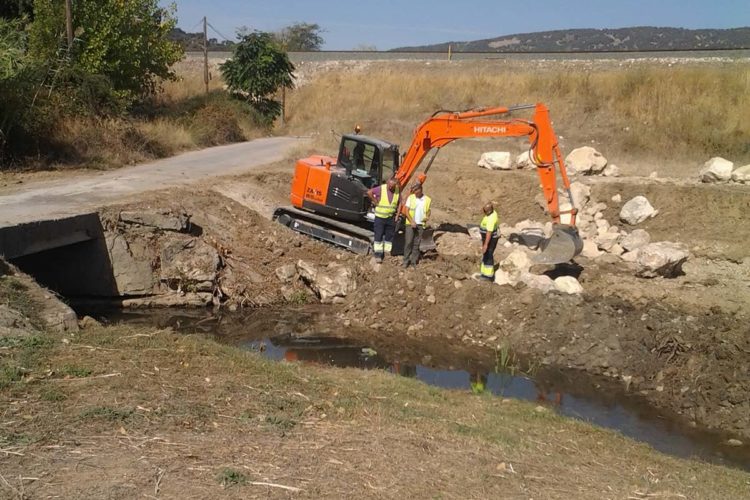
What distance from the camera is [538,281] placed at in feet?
45.0

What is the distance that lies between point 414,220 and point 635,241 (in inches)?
237

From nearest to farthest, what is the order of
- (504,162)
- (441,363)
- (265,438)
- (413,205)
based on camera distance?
(265,438) → (441,363) → (413,205) → (504,162)

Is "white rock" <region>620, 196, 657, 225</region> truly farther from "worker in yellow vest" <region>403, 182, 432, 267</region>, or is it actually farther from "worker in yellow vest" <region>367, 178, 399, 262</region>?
"worker in yellow vest" <region>367, 178, 399, 262</region>

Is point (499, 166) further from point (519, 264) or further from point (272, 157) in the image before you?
point (519, 264)

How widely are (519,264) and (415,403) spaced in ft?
22.7

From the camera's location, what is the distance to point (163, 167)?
20.5 m

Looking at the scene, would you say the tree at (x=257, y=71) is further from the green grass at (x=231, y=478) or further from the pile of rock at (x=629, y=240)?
the green grass at (x=231, y=478)

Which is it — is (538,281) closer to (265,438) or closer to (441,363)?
(441,363)

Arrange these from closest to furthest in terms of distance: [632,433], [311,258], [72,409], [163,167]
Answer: [72,409]
[632,433]
[311,258]
[163,167]

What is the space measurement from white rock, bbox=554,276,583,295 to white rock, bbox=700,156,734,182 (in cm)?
887

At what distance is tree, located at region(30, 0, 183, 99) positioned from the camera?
73.9 ft

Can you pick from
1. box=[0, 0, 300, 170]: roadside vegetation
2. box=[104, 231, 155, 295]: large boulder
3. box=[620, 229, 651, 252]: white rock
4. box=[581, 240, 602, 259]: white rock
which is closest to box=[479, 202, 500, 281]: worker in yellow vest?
box=[581, 240, 602, 259]: white rock

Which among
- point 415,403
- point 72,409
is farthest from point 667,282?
point 72,409

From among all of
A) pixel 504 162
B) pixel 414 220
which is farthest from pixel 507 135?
pixel 504 162
